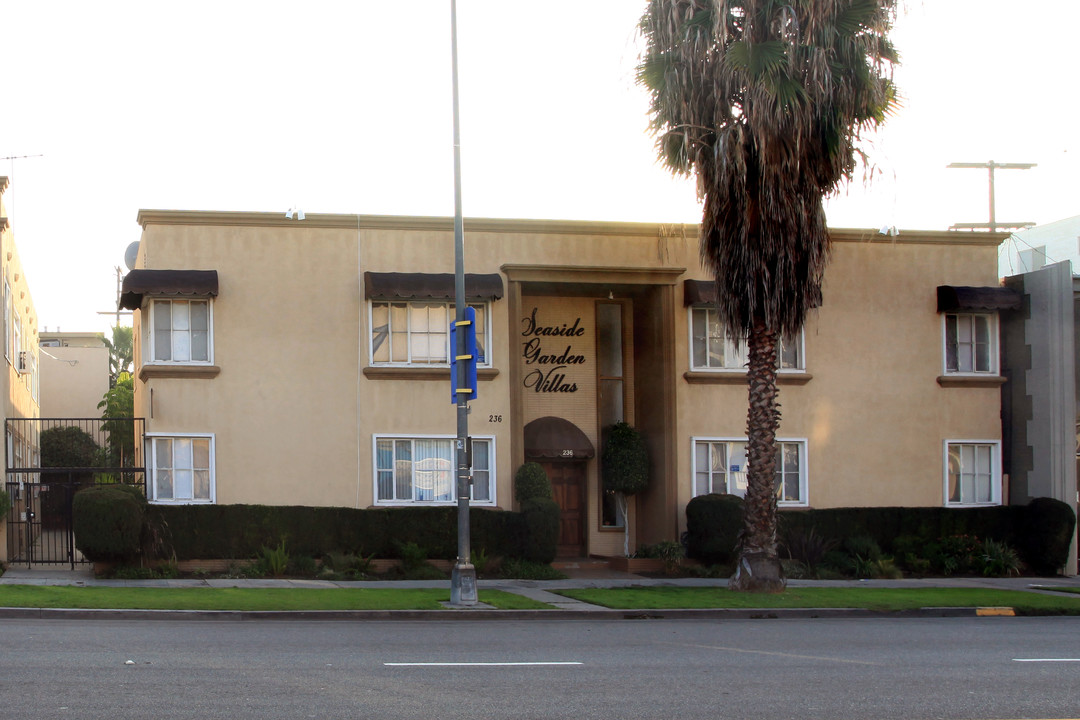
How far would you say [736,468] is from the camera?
24.1 metres

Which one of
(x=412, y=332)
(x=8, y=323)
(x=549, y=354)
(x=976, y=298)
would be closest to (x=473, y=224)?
(x=412, y=332)

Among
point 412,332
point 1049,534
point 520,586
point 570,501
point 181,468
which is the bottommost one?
point 520,586

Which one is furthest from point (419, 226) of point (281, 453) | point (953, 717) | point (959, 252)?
point (953, 717)

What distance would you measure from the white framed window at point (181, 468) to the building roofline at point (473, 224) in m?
4.02

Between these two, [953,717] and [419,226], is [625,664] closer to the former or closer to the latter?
[953,717]

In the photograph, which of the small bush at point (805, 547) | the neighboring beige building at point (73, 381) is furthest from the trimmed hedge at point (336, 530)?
the neighboring beige building at point (73, 381)

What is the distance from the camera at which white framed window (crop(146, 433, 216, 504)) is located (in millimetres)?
21672

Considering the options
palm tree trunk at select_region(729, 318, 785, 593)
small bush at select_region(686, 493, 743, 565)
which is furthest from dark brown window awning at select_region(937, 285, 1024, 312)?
palm tree trunk at select_region(729, 318, 785, 593)

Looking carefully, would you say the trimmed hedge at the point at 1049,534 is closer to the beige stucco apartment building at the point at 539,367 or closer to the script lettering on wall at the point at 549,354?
the beige stucco apartment building at the point at 539,367

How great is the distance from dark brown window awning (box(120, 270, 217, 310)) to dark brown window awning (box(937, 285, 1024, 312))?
14.7 meters

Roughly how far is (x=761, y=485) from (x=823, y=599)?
205 centimetres

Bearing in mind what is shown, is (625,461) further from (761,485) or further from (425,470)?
(761,485)

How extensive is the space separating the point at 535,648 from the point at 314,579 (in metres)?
9.67

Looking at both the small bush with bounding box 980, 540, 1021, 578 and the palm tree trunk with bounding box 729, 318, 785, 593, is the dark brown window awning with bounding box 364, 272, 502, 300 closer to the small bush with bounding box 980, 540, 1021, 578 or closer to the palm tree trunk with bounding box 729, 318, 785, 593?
the palm tree trunk with bounding box 729, 318, 785, 593
